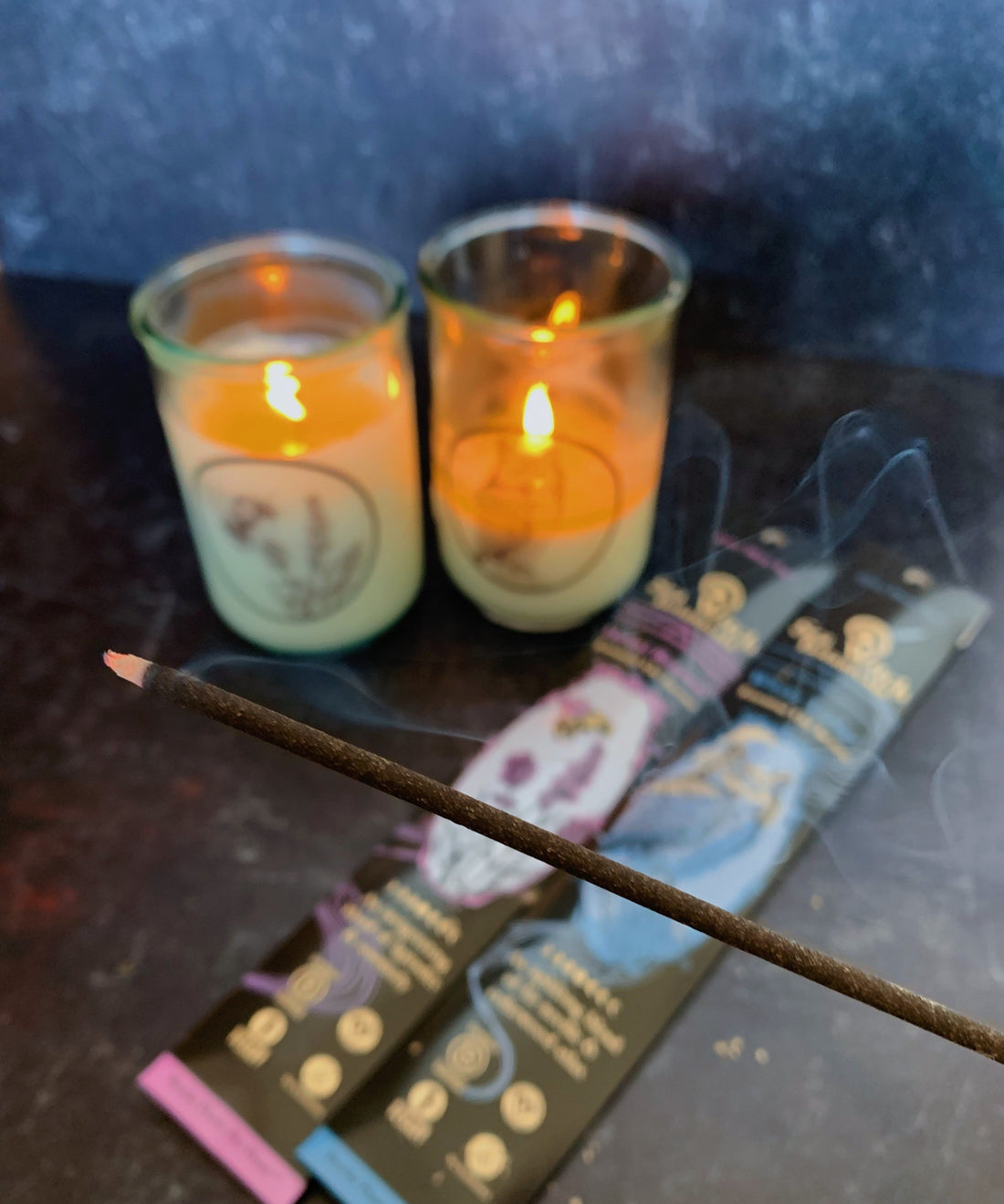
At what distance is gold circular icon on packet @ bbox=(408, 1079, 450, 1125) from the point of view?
0.26 m

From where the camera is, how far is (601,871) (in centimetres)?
22

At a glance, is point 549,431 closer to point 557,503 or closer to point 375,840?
point 557,503

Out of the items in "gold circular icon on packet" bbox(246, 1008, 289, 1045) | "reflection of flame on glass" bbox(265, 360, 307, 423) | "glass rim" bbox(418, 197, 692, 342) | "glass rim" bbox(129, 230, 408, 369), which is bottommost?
"gold circular icon on packet" bbox(246, 1008, 289, 1045)

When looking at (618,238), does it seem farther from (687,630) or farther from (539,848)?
(539,848)

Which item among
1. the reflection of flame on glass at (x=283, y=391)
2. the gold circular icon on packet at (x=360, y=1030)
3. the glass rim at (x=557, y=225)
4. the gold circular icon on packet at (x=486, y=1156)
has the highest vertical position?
the glass rim at (x=557, y=225)

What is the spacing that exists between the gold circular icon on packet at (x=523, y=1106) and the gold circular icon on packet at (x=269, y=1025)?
65mm

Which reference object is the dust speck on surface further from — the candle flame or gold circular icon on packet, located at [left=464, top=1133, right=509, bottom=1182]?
the candle flame

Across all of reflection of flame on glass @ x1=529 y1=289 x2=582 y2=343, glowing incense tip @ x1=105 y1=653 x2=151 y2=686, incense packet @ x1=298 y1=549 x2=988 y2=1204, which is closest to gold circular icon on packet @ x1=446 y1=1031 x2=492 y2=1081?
incense packet @ x1=298 y1=549 x2=988 y2=1204

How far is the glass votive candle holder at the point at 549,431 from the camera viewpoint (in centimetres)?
33

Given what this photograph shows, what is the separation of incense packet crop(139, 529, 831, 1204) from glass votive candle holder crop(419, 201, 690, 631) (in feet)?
0.11

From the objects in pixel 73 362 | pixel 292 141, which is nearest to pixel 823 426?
pixel 292 141

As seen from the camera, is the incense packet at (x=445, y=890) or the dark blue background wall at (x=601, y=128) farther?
the dark blue background wall at (x=601, y=128)

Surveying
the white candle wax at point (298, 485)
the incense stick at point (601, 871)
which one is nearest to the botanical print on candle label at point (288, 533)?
A: the white candle wax at point (298, 485)

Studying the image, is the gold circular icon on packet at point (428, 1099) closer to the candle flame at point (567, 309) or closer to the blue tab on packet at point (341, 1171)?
the blue tab on packet at point (341, 1171)
